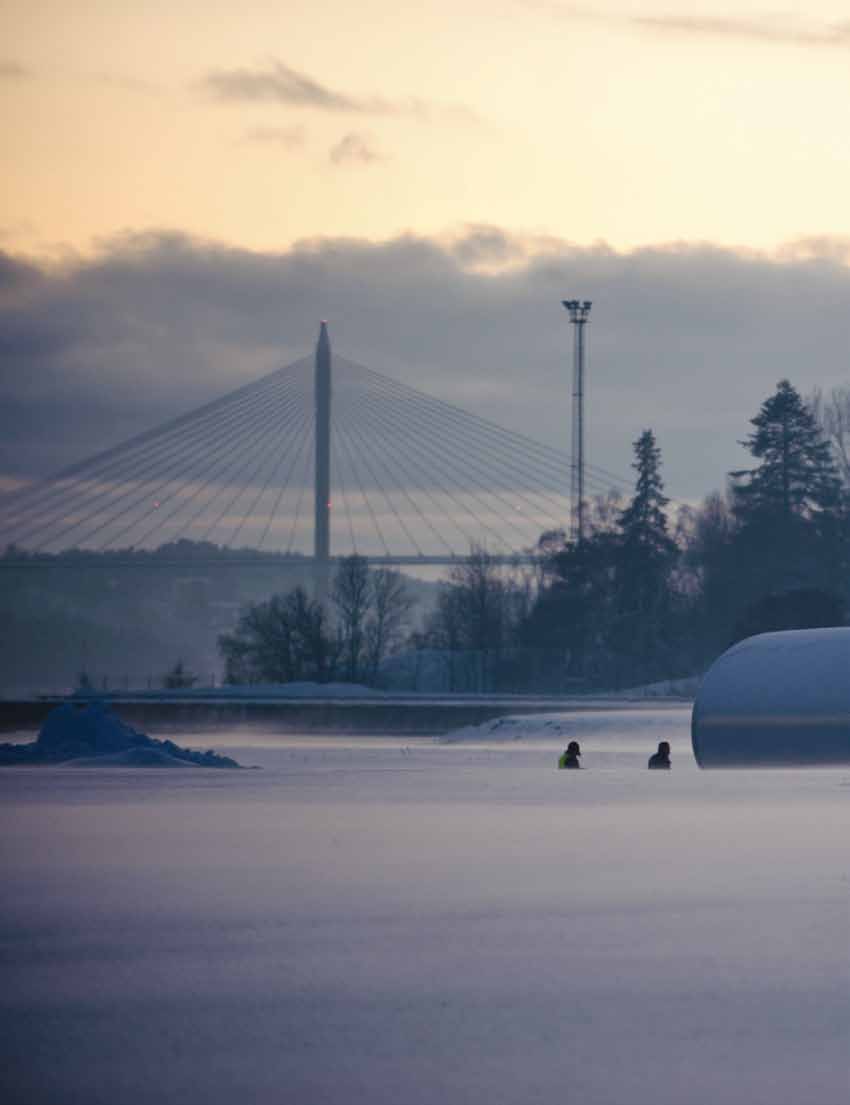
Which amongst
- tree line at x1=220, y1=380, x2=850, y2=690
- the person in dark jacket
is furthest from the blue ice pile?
A: tree line at x1=220, y1=380, x2=850, y2=690

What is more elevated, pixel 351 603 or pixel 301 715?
pixel 351 603

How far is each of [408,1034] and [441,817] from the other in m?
7.82

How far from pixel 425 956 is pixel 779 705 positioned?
1449 cm

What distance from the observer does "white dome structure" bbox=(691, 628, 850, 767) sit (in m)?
22.5

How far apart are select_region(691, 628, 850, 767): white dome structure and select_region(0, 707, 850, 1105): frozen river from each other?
674cm

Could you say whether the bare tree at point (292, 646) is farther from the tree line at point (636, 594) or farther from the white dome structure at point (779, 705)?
the white dome structure at point (779, 705)

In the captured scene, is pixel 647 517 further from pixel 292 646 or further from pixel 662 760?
pixel 662 760

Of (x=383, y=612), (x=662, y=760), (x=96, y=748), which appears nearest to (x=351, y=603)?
(x=383, y=612)

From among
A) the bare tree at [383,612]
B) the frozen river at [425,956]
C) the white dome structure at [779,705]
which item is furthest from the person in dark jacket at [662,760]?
the bare tree at [383,612]

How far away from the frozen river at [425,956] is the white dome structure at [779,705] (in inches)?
265

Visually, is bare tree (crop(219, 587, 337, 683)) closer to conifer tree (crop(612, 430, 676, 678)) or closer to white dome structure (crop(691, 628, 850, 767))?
conifer tree (crop(612, 430, 676, 678))

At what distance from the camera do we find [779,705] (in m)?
22.7

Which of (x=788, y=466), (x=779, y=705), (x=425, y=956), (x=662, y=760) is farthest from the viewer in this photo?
(x=788, y=466)

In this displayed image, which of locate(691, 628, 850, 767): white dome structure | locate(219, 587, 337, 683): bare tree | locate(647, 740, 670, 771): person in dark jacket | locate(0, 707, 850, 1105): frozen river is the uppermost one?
locate(219, 587, 337, 683): bare tree
